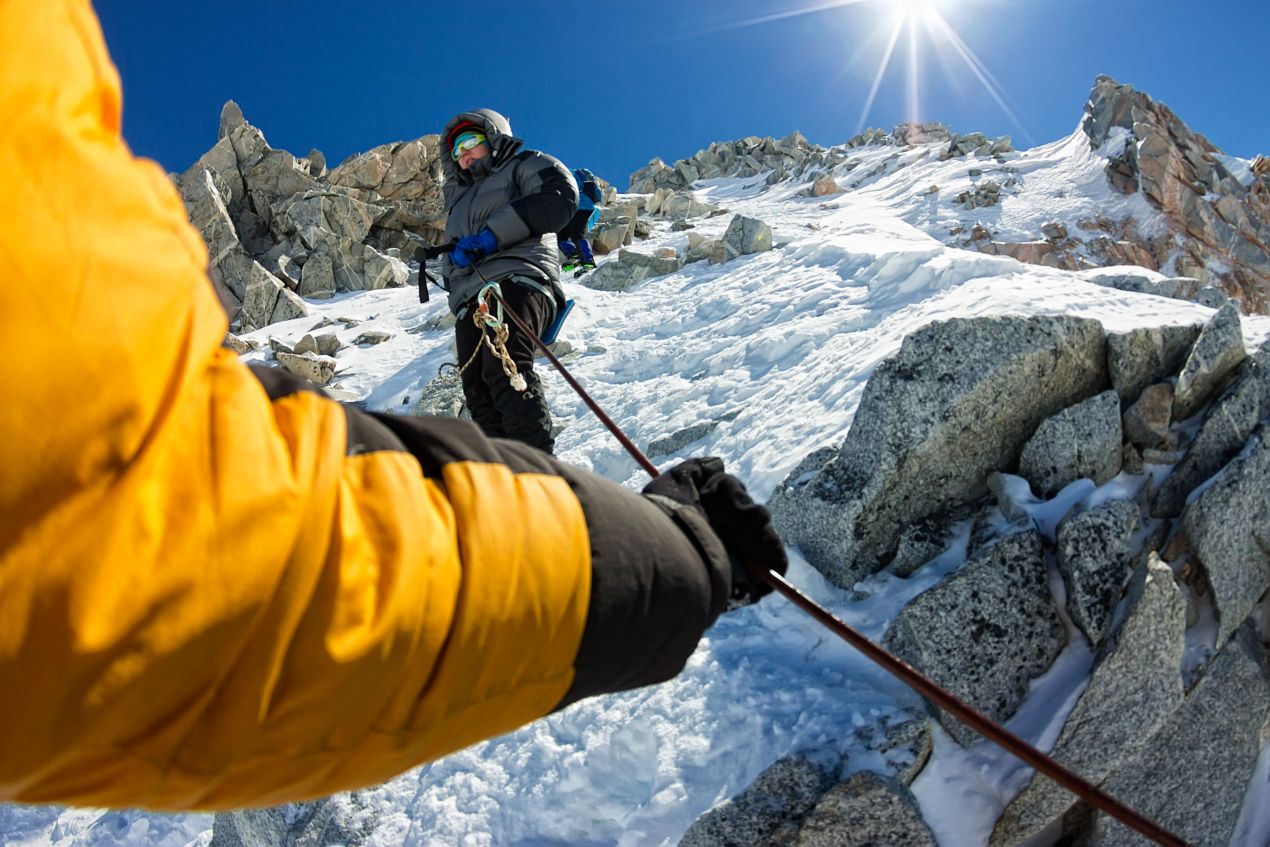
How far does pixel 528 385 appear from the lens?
15.7 ft

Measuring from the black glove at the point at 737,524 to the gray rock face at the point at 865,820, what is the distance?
1.51m

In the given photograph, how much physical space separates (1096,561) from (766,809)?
1.95 m

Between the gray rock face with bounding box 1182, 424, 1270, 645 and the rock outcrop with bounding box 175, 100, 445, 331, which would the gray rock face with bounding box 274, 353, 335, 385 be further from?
the gray rock face with bounding box 1182, 424, 1270, 645

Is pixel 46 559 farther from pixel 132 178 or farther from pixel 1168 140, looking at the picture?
pixel 1168 140

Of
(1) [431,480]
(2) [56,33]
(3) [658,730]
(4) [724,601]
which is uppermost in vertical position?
(2) [56,33]

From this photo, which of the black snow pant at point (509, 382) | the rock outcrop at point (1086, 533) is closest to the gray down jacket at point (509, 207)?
the black snow pant at point (509, 382)

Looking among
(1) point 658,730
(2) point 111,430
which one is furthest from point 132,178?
(1) point 658,730

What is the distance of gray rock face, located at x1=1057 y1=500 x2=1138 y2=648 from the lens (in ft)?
9.96

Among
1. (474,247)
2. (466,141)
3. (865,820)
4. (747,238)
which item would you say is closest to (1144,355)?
(865,820)

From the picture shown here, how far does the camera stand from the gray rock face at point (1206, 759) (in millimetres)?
2986

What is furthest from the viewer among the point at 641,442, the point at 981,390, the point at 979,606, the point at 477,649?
the point at 641,442

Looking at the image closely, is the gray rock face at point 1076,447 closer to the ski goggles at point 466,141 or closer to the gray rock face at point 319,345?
the ski goggles at point 466,141

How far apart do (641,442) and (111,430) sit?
589 cm

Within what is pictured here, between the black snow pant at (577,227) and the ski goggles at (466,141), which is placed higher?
the ski goggles at (466,141)
